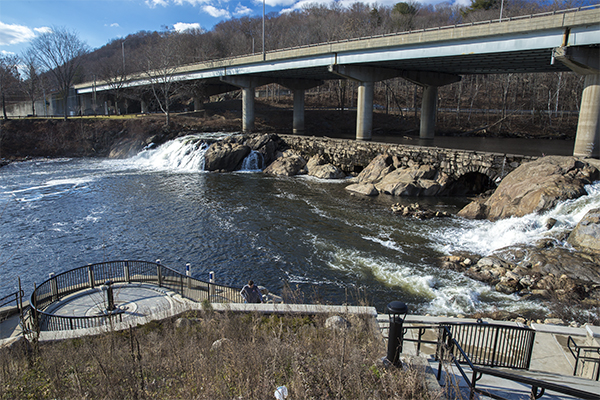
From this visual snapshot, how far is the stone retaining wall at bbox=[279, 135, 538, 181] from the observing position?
2694 cm

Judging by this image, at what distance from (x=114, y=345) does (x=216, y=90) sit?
67896mm

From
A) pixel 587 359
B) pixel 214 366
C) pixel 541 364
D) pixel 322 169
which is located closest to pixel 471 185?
pixel 322 169

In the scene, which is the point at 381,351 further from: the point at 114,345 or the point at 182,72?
the point at 182,72

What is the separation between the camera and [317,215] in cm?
2388

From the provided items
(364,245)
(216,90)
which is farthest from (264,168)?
(216,90)

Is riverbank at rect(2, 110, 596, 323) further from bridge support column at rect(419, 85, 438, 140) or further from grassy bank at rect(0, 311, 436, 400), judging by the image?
grassy bank at rect(0, 311, 436, 400)

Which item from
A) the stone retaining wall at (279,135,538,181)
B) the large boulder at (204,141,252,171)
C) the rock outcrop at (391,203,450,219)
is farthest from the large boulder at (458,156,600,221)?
the large boulder at (204,141,252,171)

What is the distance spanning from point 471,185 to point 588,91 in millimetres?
9175

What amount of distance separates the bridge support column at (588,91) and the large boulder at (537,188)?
10.4ft

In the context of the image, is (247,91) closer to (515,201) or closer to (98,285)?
(515,201)

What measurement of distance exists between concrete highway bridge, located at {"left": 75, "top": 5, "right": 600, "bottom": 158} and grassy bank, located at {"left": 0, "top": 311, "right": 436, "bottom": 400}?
23977 millimetres

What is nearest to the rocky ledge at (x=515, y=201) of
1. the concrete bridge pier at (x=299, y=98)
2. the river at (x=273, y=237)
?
the river at (x=273, y=237)

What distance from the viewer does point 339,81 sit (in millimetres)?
73438

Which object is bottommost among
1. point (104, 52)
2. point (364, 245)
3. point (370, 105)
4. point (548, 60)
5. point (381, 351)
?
point (364, 245)
